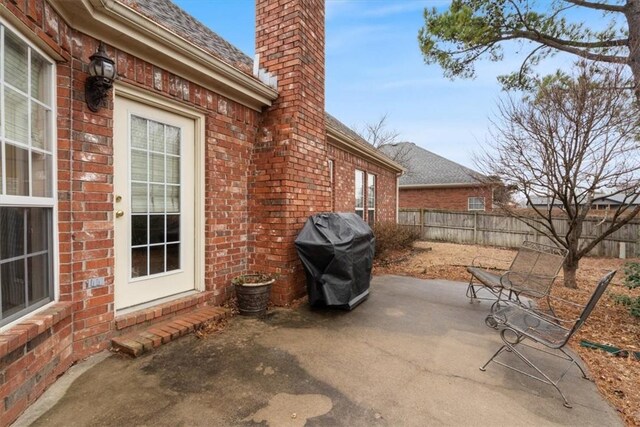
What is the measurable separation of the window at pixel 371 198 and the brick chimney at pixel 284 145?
4809mm

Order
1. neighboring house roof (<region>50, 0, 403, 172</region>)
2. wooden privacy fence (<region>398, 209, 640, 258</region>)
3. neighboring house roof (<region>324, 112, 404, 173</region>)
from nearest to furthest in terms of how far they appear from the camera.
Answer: neighboring house roof (<region>50, 0, 403, 172</region>), neighboring house roof (<region>324, 112, 404, 173</region>), wooden privacy fence (<region>398, 209, 640, 258</region>)

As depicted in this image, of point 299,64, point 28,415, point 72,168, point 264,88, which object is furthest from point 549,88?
point 28,415

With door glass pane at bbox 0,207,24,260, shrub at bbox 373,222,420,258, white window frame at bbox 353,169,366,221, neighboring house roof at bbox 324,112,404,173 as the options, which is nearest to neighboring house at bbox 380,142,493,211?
shrub at bbox 373,222,420,258

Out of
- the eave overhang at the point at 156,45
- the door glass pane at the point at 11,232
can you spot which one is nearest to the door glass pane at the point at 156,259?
the door glass pane at the point at 11,232

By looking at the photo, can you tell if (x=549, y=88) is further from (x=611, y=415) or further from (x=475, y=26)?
(x=611, y=415)

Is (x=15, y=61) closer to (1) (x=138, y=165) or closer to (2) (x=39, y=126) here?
(2) (x=39, y=126)

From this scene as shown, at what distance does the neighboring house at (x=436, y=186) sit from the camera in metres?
16.1

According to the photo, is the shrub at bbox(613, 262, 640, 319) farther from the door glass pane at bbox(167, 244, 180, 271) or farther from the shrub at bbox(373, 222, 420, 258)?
the door glass pane at bbox(167, 244, 180, 271)

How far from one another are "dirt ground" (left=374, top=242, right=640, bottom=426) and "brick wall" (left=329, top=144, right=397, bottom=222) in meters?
1.74

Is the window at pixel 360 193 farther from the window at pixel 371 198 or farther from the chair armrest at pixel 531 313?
the chair armrest at pixel 531 313

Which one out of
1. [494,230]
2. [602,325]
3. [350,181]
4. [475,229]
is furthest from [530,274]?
[475,229]

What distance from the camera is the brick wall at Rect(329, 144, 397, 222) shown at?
7070mm

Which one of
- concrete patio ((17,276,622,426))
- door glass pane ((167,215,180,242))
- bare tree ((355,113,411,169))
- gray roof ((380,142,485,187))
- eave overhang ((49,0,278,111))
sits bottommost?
concrete patio ((17,276,622,426))

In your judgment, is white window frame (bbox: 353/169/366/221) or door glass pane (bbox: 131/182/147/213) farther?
white window frame (bbox: 353/169/366/221)
